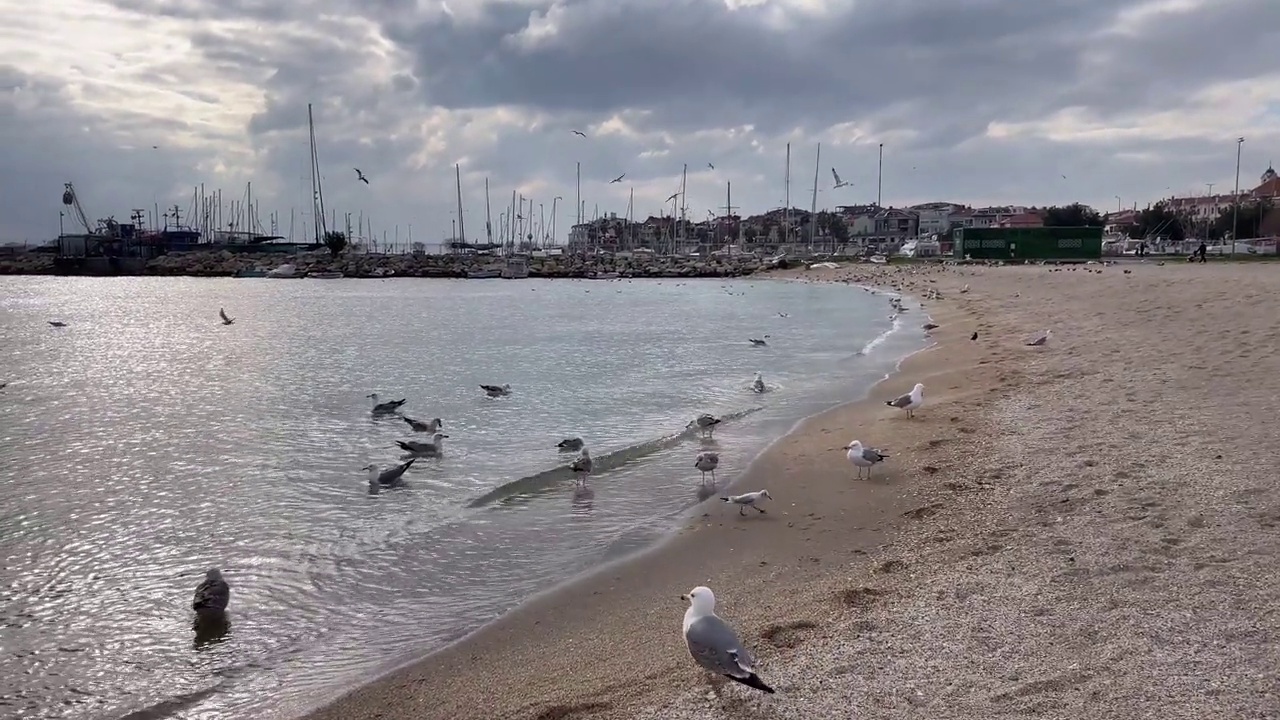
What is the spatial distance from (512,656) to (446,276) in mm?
102857

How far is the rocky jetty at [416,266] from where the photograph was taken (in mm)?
98131

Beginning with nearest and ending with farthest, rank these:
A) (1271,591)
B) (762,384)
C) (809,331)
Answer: (1271,591), (762,384), (809,331)

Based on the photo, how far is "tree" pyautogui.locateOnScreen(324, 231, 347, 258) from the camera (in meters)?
113

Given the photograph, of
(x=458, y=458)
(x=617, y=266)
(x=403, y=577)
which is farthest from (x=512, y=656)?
(x=617, y=266)

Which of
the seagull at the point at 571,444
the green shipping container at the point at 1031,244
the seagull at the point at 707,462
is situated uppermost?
the green shipping container at the point at 1031,244

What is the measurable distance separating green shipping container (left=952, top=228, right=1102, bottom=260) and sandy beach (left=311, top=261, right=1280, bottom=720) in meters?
63.0

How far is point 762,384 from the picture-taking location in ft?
55.6

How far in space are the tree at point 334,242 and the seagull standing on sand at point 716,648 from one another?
115m

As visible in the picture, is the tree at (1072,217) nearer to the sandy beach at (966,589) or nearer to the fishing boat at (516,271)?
the fishing boat at (516,271)

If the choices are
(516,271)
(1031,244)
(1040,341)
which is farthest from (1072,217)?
(1040,341)

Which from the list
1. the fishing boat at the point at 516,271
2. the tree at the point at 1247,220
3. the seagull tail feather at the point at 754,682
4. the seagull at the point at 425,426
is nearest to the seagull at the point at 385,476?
the seagull at the point at 425,426

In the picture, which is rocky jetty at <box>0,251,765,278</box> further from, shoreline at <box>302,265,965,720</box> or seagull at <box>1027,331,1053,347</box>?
shoreline at <box>302,265,965,720</box>

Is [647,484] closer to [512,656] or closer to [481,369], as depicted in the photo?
[512,656]

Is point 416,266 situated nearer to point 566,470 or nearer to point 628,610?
point 566,470
